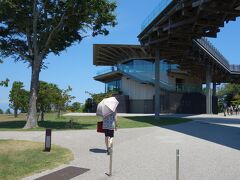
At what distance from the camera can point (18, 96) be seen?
124ft

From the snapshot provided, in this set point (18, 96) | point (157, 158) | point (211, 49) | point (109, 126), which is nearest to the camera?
point (157, 158)

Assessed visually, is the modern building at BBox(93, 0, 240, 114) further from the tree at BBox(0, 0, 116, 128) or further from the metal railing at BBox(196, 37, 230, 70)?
the tree at BBox(0, 0, 116, 128)

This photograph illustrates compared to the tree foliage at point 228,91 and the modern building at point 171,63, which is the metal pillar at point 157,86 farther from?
the tree foliage at point 228,91

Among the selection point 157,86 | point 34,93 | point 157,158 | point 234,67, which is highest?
point 234,67

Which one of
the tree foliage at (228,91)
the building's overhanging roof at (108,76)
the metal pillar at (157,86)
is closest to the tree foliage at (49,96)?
the metal pillar at (157,86)

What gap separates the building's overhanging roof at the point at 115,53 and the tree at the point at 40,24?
30.5 m

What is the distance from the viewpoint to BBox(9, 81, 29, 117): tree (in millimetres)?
36078

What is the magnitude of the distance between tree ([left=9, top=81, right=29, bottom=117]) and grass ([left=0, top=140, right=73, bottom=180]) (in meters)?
22.4

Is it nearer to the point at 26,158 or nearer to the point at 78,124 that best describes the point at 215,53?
the point at 78,124

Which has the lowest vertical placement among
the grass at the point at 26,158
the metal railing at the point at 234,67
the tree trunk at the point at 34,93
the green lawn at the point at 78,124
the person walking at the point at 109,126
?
the grass at the point at 26,158

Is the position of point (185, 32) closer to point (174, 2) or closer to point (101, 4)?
point (174, 2)

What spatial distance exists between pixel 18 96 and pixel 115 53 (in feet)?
86.7

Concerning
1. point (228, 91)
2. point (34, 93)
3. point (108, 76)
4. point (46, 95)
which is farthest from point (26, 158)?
point (228, 91)

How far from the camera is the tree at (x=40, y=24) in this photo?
22.5 meters
